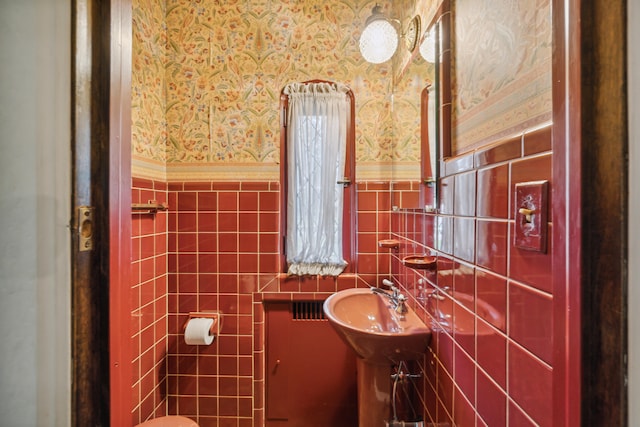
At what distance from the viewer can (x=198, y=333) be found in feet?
4.92

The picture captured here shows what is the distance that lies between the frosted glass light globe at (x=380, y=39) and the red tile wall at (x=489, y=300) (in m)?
0.87

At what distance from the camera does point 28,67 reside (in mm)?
315

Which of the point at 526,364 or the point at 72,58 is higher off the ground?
the point at 72,58

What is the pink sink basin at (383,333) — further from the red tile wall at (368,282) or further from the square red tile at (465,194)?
the square red tile at (465,194)

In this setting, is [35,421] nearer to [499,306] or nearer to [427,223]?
[499,306]

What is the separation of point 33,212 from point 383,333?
0.97 m

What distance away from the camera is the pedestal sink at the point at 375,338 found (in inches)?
38.7

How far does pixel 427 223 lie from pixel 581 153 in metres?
0.73

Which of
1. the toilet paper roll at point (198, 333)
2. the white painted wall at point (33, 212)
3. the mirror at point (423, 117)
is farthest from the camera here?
the toilet paper roll at point (198, 333)

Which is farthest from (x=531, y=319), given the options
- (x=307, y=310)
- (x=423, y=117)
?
(x=307, y=310)

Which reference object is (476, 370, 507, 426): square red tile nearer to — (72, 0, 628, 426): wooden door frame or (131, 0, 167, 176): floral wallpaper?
(72, 0, 628, 426): wooden door frame

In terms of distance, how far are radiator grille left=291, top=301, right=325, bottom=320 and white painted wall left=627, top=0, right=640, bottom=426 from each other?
4.58 ft

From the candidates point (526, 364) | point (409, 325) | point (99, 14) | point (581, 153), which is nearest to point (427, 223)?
point (409, 325)

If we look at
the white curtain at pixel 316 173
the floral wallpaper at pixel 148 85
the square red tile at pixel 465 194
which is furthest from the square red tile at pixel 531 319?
the floral wallpaper at pixel 148 85
